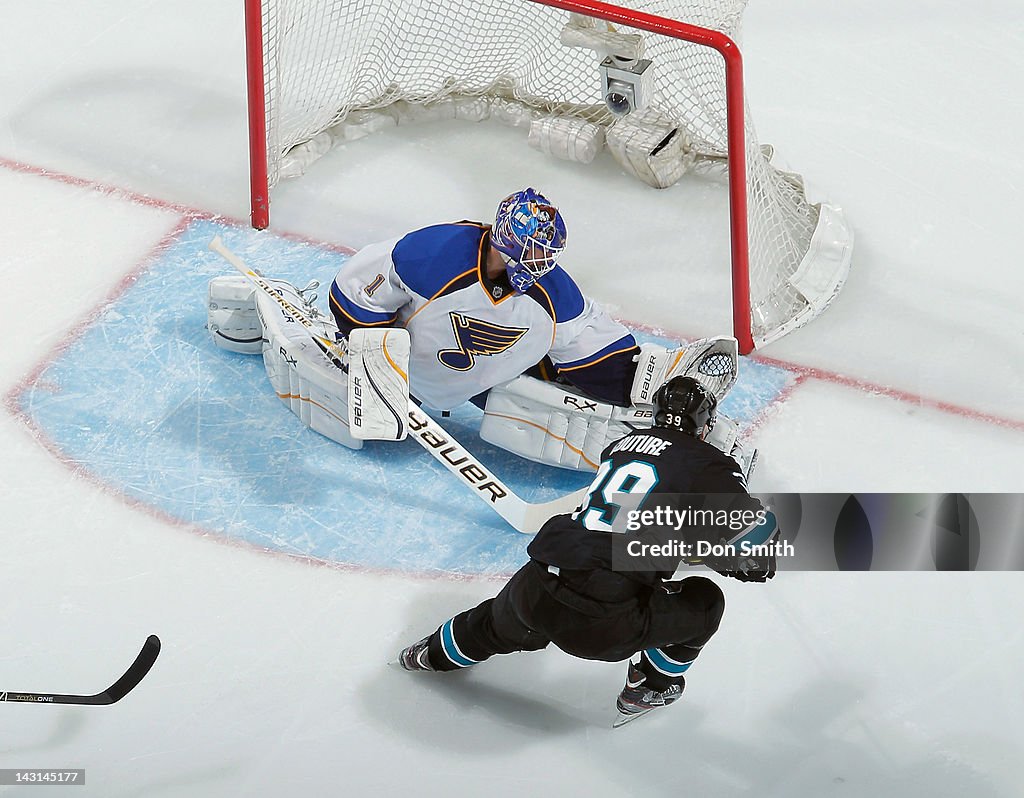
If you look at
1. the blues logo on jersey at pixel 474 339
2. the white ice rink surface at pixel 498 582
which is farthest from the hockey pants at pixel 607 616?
the blues logo on jersey at pixel 474 339

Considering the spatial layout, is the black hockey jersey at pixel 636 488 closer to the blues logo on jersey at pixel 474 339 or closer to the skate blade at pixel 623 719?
the skate blade at pixel 623 719

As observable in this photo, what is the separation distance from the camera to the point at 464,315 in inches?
136

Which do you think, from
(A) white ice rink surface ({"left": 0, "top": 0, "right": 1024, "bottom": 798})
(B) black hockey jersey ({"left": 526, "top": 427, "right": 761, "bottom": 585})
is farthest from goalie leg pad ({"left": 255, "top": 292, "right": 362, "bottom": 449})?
(B) black hockey jersey ({"left": 526, "top": 427, "right": 761, "bottom": 585})

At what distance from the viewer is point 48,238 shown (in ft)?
14.3

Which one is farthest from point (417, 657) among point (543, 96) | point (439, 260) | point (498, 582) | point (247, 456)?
point (543, 96)

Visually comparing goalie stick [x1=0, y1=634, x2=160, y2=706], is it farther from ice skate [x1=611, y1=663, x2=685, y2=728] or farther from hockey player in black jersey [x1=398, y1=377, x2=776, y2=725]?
ice skate [x1=611, y1=663, x2=685, y2=728]

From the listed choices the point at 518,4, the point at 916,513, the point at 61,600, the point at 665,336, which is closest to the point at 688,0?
the point at 518,4

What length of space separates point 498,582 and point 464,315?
62 centimetres

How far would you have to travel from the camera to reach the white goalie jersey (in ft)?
11.2

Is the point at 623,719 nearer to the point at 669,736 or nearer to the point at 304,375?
the point at 669,736

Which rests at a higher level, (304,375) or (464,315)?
(464,315)

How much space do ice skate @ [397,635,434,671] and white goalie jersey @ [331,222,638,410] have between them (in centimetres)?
71

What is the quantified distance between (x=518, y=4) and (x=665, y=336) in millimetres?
1267

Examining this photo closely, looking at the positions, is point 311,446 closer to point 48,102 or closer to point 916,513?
point 916,513
